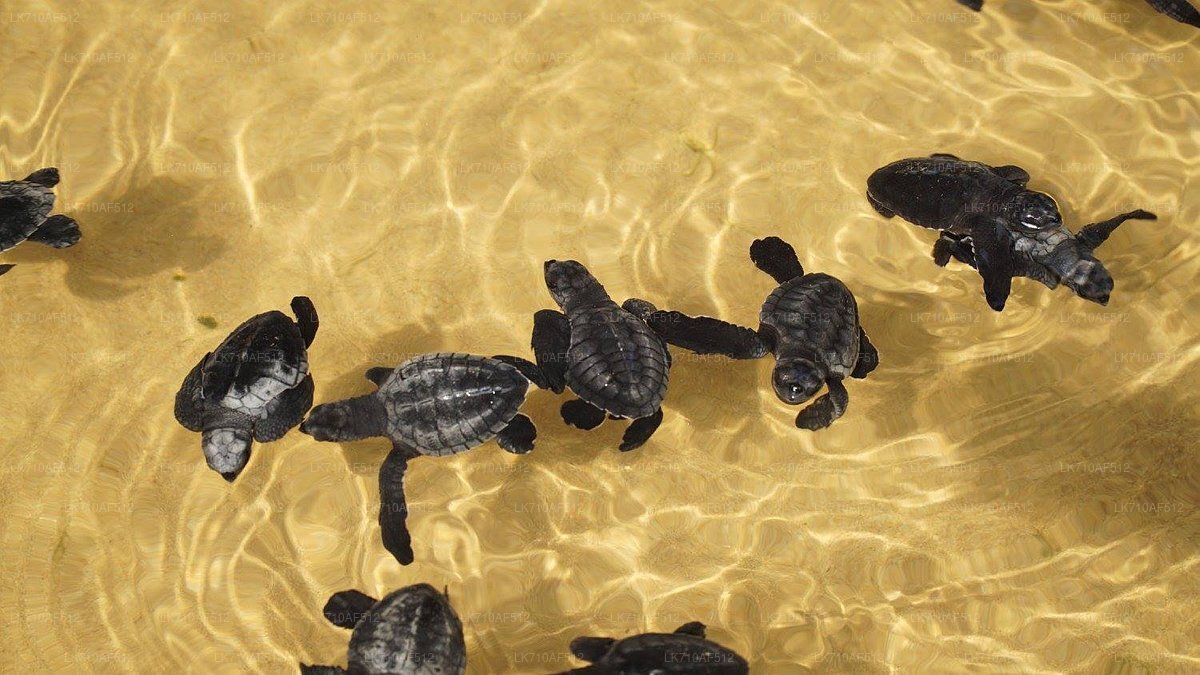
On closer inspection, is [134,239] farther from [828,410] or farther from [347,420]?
[828,410]

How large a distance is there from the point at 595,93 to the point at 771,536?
352 centimetres

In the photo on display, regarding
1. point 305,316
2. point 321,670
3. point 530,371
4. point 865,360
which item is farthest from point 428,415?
point 865,360

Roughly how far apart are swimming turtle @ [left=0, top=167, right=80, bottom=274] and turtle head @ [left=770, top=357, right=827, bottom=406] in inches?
195

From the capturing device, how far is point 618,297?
5664mm

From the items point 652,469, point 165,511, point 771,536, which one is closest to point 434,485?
point 652,469

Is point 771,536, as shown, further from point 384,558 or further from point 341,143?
point 341,143

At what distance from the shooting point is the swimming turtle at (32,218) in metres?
5.35

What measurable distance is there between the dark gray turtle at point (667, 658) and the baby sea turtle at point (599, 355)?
1189mm

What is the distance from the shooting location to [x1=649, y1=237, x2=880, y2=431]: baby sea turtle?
186 inches

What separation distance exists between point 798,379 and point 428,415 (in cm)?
214

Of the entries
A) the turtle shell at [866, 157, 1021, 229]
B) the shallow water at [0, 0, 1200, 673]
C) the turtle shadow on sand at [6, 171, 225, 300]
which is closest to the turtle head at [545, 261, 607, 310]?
the shallow water at [0, 0, 1200, 673]

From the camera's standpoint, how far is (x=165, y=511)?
17.0ft

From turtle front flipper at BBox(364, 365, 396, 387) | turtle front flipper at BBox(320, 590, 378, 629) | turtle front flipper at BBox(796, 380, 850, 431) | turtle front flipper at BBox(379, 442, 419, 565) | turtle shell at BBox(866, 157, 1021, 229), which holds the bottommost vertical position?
turtle front flipper at BBox(320, 590, 378, 629)

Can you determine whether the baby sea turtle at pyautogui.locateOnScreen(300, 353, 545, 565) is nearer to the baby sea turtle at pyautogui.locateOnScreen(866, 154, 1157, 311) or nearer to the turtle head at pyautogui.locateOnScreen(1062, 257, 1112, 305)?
the baby sea turtle at pyautogui.locateOnScreen(866, 154, 1157, 311)
